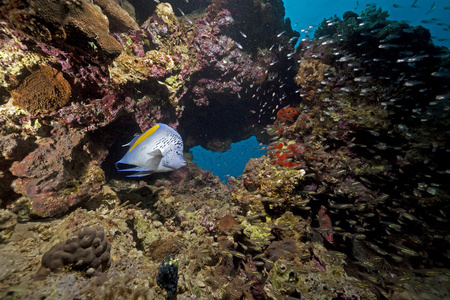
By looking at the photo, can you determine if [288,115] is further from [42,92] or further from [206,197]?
[42,92]

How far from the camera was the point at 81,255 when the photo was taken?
7.20 feet

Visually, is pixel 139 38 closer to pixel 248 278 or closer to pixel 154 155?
pixel 154 155

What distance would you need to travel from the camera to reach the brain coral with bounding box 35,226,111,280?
2.08m

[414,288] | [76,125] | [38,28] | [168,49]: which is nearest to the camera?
[38,28]

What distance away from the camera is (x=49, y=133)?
151 inches

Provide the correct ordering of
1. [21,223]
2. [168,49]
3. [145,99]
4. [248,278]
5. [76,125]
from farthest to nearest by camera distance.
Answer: [168,49]
[145,99]
[76,125]
[248,278]
[21,223]

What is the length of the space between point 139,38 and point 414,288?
9468 mm

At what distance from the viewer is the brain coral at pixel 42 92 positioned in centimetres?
355

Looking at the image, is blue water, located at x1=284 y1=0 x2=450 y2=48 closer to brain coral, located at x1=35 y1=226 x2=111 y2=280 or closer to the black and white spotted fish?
the black and white spotted fish

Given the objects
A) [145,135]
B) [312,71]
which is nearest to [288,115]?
[312,71]

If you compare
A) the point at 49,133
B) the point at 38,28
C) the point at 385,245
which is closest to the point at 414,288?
the point at 385,245

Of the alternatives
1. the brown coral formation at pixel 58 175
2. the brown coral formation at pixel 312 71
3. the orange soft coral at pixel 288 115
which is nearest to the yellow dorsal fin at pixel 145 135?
the brown coral formation at pixel 58 175

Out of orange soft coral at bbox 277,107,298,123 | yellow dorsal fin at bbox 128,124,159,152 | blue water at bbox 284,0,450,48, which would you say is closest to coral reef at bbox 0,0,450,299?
orange soft coral at bbox 277,107,298,123

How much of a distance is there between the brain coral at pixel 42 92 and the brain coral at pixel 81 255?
302cm
